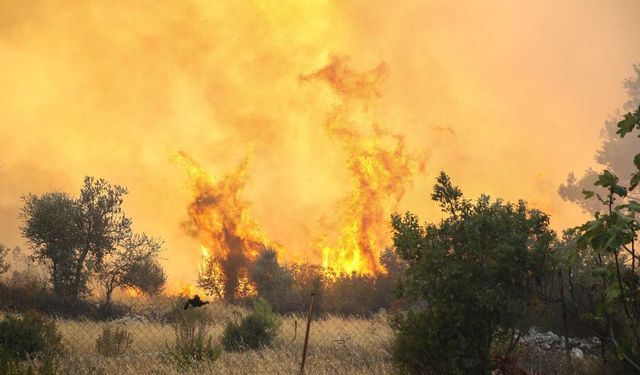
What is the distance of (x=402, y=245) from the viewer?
7.24m

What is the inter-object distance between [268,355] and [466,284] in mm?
8033

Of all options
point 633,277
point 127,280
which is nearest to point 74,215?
point 127,280

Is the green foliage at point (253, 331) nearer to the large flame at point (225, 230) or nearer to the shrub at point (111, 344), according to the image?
the shrub at point (111, 344)

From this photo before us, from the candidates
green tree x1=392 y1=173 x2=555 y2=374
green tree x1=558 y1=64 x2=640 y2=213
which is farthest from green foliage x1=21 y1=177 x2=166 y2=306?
green tree x1=558 y1=64 x2=640 y2=213

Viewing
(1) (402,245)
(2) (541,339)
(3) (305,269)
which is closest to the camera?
(1) (402,245)

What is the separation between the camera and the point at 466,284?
21.8 ft

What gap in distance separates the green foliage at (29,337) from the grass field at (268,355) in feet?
1.87

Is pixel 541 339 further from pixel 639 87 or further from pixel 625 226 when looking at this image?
pixel 639 87

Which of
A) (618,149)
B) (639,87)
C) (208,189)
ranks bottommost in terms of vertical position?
(208,189)

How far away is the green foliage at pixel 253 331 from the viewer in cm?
1588

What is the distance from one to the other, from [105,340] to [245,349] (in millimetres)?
4167

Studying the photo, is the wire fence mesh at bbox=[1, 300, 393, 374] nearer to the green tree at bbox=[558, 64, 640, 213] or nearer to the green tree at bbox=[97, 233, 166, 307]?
the green tree at bbox=[97, 233, 166, 307]

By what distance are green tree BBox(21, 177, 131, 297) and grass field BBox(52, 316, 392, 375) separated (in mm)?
8316

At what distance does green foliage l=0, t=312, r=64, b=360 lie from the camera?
12086 mm
